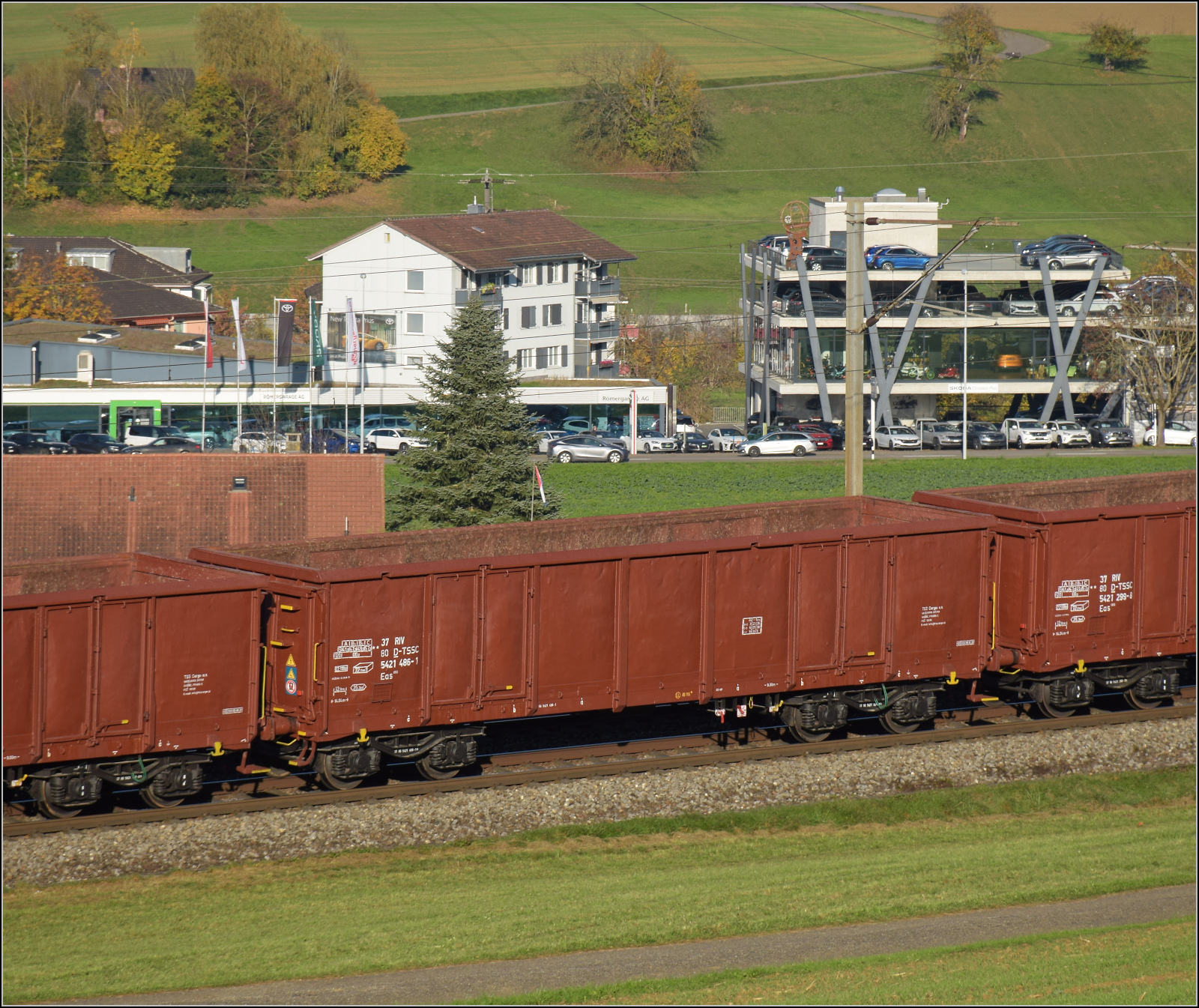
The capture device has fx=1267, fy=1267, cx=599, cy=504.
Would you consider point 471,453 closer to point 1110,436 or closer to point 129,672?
point 129,672

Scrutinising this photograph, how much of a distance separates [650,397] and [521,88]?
73.5 meters

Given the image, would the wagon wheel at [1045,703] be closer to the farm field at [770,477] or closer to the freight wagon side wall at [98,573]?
the freight wagon side wall at [98,573]

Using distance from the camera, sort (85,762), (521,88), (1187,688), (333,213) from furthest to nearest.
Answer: (521,88), (333,213), (1187,688), (85,762)

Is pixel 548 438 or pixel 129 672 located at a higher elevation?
pixel 548 438

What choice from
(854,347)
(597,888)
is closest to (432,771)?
(597,888)

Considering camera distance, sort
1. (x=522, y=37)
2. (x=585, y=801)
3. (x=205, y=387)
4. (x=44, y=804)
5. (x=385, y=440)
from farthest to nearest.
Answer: (x=522, y=37), (x=205, y=387), (x=385, y=440), (x=585, y=801), (x=44, y=804)

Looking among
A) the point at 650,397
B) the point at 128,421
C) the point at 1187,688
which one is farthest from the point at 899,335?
the point at 1187,688

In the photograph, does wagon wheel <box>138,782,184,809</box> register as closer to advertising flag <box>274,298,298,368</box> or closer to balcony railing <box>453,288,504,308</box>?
advertising flag <box>274,298,298,368</box>

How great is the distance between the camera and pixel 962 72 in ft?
468

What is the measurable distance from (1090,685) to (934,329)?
57.9 meters

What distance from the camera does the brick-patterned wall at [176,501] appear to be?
3634 cm

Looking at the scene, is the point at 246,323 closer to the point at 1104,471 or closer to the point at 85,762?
the point at 1104,471

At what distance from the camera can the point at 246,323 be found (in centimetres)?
9494

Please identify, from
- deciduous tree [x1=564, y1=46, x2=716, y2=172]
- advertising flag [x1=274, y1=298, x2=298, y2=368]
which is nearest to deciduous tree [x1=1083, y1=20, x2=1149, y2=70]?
deciduous tree [x1=564, y1=46, x2=716, y2=172]
